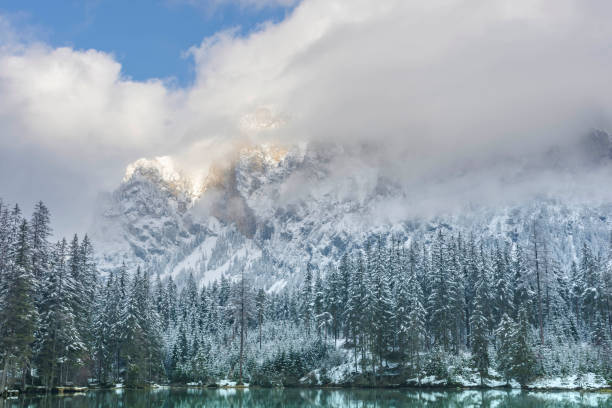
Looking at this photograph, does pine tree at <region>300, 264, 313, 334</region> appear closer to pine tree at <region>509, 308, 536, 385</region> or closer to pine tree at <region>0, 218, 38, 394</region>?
pine tree at <region>509, 308, 536, 385</region>

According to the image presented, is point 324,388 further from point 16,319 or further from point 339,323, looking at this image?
point 16,319

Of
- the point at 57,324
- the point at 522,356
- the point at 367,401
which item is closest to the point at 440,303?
the point at 522,356

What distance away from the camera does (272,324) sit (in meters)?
115

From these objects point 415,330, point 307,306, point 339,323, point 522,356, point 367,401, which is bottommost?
point 367,401

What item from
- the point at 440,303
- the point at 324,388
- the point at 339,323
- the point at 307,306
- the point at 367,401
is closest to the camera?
the point at 367,401

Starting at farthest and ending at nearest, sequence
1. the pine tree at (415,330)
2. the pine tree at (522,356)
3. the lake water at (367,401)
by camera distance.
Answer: the pine tree at (415,330) < the pine tree at (522,356) < the lake water at (367,401)

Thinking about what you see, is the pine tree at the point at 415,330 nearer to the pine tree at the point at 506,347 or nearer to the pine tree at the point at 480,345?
the pine tree at the point at 480,345

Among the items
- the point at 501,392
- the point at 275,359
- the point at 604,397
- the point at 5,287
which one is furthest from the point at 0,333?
the point at 604,397

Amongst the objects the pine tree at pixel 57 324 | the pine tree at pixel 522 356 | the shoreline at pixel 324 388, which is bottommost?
the shoreline at pixel 324 388

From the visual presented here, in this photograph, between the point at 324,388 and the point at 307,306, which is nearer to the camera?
the point at 324,388

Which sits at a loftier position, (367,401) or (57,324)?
(57,324)

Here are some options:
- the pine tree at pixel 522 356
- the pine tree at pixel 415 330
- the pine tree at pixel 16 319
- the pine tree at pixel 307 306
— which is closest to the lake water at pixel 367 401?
the pine tree at pixel 522 356

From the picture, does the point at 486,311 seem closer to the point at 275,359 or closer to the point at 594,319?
the point at 594,319

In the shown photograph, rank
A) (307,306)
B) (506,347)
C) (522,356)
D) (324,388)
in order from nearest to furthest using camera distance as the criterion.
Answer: (522,356) < (506,347) < (324,388) < (307,306)
